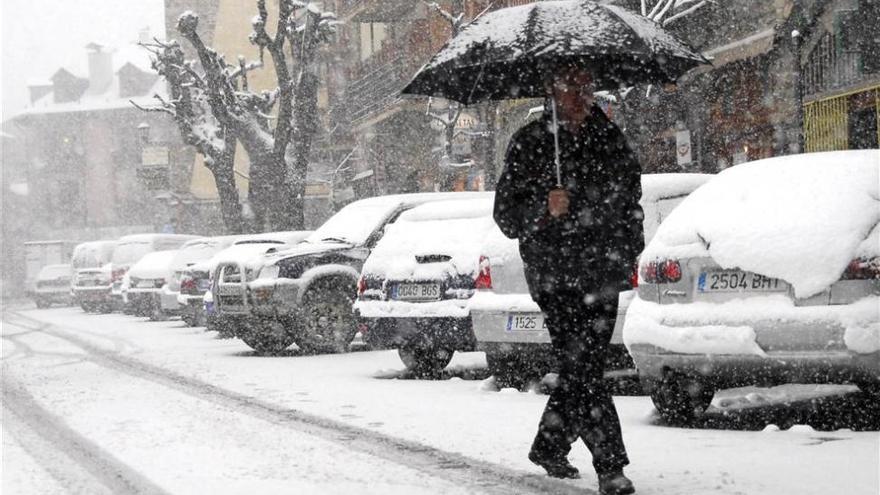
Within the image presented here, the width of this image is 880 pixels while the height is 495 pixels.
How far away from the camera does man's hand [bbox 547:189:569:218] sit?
5422mm

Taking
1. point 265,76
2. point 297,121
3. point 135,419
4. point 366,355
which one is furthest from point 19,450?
point 265,76

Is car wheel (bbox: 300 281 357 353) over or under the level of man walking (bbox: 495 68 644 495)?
under

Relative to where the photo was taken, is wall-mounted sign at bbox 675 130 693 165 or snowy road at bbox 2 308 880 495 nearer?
snowy road at bbox 2 308 880 495

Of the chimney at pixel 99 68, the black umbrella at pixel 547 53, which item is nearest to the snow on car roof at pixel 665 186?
the black umbrella at pixel 547 53

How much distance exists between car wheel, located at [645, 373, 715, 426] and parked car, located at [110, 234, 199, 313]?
76.8 feet

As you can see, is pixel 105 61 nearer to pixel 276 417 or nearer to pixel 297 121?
pixel 297 121

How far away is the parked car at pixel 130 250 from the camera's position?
3027 centimetres

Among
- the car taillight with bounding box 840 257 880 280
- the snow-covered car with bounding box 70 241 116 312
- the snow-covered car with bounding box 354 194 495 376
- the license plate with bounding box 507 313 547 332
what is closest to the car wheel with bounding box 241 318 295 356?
the snow-covered car with bounding box 354 194 495 376

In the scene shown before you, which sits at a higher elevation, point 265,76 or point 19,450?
point 265,76

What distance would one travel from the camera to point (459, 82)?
269 inches

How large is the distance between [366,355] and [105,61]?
75.0 m

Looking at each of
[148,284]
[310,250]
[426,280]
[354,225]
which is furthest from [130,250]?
[426,280]

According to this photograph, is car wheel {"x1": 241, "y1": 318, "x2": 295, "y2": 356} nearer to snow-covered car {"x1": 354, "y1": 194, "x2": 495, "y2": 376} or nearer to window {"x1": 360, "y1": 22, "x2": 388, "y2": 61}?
snow-covered car {"x1": 354, "y1": 194, "x2": 495, "y2": 376}

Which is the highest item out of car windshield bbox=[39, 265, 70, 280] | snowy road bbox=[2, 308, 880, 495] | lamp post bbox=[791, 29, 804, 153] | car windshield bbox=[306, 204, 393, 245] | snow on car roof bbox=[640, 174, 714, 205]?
lamp post bbox=[791, 29, 804, 153]
